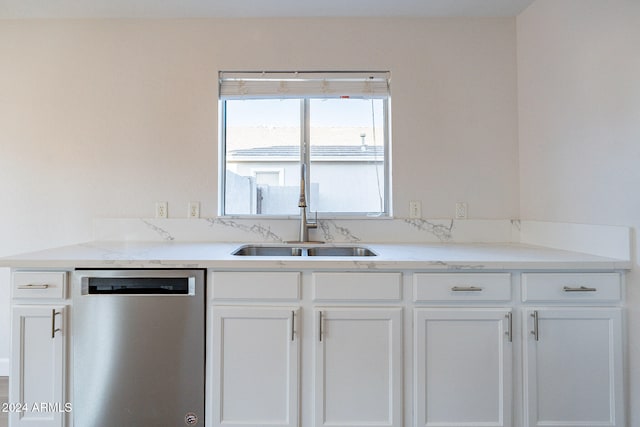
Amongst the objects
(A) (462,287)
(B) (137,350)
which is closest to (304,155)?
(A) (462,287)

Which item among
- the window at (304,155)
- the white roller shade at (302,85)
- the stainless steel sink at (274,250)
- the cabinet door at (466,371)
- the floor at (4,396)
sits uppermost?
the white roller shade at (302,85)

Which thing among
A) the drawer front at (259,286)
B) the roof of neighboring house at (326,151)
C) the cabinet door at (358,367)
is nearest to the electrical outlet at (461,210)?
the roof of neighboring house at (326,151)

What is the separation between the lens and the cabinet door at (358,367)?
1.41 meters

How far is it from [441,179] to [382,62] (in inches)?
33.3

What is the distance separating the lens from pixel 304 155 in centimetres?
228

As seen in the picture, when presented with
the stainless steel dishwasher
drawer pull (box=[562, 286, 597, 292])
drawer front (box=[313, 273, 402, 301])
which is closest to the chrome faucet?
drawer front (box=[313, 273, 402, 301])

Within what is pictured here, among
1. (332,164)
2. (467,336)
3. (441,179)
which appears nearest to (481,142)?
(441,179)

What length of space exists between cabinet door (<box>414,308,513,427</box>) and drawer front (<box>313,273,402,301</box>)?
0.21 meters

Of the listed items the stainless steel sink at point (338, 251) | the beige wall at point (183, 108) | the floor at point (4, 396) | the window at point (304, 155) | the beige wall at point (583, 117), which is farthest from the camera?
the window at point (304, 155)

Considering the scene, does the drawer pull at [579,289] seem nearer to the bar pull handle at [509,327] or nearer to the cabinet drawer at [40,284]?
the bar pull handle at [509,327]

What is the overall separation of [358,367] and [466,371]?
0.46m

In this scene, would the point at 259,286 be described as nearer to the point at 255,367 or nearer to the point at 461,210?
the point at 255,367

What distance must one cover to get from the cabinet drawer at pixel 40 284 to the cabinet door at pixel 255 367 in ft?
2.21

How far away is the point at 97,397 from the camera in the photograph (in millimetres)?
1407
